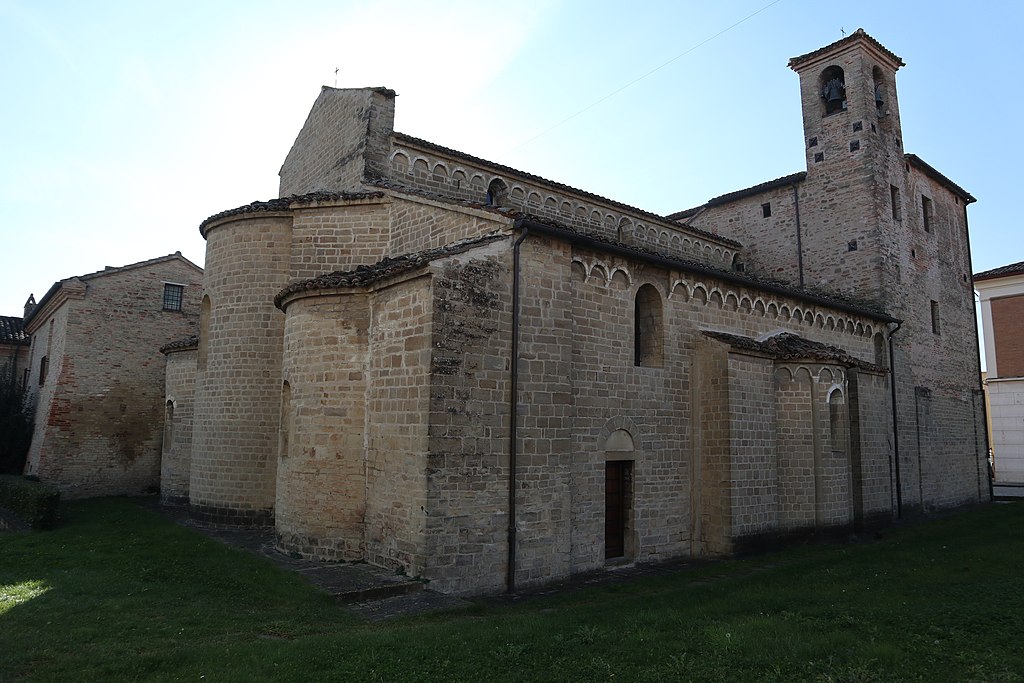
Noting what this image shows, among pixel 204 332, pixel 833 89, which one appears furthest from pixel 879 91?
pixel 204 332

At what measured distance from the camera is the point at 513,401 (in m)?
9.73

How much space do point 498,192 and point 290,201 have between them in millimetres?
4868

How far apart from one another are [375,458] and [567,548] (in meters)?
3.40

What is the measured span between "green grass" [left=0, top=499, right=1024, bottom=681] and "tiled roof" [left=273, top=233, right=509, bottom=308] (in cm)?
467

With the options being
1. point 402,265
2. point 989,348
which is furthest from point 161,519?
point 989,348

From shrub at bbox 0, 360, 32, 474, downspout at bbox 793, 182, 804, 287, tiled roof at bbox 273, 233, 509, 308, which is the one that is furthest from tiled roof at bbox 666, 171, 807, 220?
shrub at bbox 0, 360, 32, 474

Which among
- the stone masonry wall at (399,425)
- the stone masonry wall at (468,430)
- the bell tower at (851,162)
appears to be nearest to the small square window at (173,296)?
the stone masonry wall at (399,425)

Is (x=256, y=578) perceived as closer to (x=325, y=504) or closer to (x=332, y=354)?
(x=325, y=504)

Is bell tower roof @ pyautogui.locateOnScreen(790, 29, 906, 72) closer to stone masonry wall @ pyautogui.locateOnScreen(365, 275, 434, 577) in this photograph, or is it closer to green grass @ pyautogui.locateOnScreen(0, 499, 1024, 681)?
green grass @ pyautogui.locateOnScreen(0, 499, 1024, 681)

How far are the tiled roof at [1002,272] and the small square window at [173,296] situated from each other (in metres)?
32.9

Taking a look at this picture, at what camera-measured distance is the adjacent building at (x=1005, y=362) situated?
1086 inches

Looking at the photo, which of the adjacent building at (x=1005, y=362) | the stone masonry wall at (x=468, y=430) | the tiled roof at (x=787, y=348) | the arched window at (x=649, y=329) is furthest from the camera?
the adjacent building at (x=1005, y=362)

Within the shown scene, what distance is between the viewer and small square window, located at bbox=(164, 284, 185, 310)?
22328 mm

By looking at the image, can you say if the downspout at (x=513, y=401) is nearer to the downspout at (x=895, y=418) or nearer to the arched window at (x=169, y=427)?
the arched window at (x=169, y=427)
